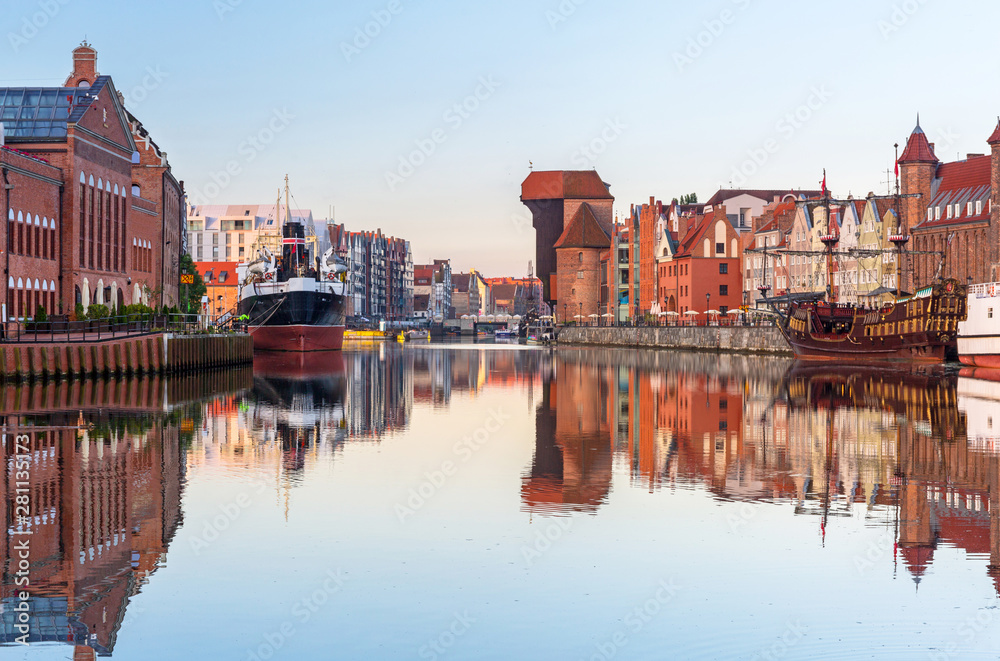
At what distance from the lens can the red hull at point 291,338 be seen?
89.2 m

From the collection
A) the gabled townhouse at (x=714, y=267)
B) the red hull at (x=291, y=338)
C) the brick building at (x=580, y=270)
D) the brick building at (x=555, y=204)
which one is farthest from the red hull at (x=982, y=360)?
the brick building at (x=555, y=204)

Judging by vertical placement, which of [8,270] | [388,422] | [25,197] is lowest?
[388,422]

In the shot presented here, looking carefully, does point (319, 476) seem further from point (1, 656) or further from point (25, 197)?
point (25, 197)

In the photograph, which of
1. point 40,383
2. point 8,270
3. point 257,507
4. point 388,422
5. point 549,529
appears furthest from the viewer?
point 8,270

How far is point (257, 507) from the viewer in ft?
50.3

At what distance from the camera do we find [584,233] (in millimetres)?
152500

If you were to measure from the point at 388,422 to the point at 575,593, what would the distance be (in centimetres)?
1860

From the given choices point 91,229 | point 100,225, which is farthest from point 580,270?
point 91,229

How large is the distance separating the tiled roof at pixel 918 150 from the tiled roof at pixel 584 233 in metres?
59.9

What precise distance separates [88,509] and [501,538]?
5352 mm

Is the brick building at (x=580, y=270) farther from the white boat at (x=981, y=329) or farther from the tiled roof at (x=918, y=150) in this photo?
the white boat at (x=981, y=329)

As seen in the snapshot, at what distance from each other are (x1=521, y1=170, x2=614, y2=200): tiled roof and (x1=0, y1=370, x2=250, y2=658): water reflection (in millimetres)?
126812

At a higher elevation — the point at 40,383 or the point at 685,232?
the point at 685,232

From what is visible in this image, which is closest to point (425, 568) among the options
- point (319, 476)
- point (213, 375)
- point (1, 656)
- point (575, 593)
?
point (575, 593)
